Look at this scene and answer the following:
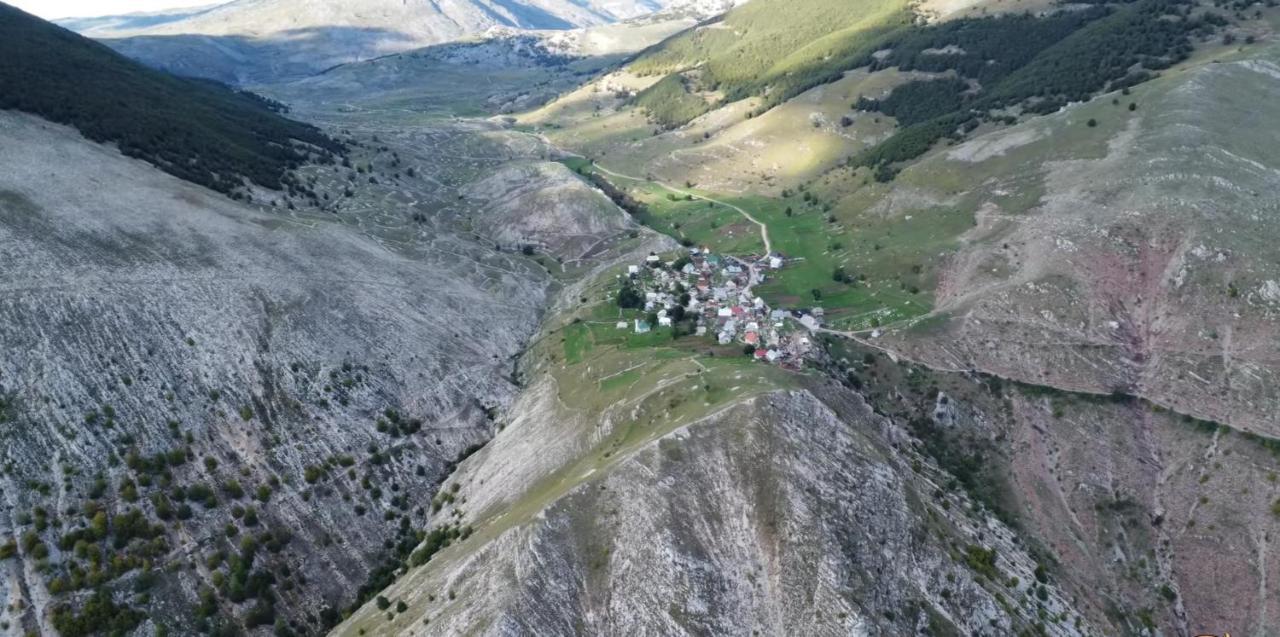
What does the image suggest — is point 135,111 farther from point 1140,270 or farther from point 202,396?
point 1140,270

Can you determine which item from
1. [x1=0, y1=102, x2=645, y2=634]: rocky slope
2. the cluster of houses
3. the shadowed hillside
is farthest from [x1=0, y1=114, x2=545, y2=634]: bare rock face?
the cluster of houses

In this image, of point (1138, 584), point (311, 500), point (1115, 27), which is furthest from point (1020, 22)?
point (311, 500)

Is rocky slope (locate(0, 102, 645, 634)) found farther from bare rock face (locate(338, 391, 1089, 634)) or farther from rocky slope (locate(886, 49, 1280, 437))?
rocky slope (locate(886, 49, 1280, 437))

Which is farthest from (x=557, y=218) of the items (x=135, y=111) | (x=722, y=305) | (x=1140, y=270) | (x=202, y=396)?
(x=1140, y=270)

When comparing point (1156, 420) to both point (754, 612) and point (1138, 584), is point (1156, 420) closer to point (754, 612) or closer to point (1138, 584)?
point (1138, 584)

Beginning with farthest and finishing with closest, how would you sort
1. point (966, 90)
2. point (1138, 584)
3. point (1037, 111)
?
point (966, 90) < point (1037, 111) < point (1138, 584)

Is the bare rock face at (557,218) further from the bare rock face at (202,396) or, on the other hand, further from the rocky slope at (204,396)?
the bare rock face at (202,396)

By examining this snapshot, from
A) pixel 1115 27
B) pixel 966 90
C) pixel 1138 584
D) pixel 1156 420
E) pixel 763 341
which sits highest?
pixel 1115 27

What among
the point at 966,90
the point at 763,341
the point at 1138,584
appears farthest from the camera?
the point at 966,90
